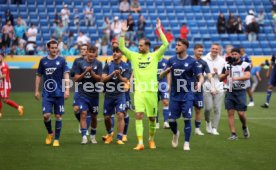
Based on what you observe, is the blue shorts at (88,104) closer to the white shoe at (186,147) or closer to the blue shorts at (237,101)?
the white shoe at (186,147)

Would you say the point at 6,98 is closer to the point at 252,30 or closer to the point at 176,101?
the point at 176,101

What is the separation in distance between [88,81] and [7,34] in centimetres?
2194

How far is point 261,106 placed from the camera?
2872 cm

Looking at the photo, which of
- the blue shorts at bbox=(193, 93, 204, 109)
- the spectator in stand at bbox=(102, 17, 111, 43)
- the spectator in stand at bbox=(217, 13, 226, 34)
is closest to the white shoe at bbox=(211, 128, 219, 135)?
the blue shorts at bbox=(193, 93, 204, 109)

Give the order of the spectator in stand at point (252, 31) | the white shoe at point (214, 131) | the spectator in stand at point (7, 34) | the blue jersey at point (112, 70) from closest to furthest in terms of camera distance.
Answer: the blue jersey at point (112, 70), the white shoe at point (214, 131), the spectator in stand at point (7, 34), the spectator in stand at point (252, 31)

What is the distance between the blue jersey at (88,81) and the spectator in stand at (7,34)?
71.5 feet

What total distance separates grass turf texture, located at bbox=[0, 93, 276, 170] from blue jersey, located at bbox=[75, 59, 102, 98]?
1.11m

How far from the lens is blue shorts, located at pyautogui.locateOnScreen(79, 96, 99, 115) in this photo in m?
16.1

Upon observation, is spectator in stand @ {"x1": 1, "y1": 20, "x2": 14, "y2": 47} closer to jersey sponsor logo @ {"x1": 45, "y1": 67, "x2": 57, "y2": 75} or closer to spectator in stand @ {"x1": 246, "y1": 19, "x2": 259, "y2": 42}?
spectator in stand @ {"x1": 246, "y1": 19, "x2": 259, "y2": 42}

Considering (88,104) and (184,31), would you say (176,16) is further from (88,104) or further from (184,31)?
(88,104)

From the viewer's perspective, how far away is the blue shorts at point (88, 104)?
16.1 metres

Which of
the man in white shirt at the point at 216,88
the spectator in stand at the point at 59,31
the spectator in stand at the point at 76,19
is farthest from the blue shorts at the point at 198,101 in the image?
the spectator in stand at the point at 76,19

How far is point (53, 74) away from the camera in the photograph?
622 inches

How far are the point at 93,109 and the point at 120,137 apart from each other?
85 cm
